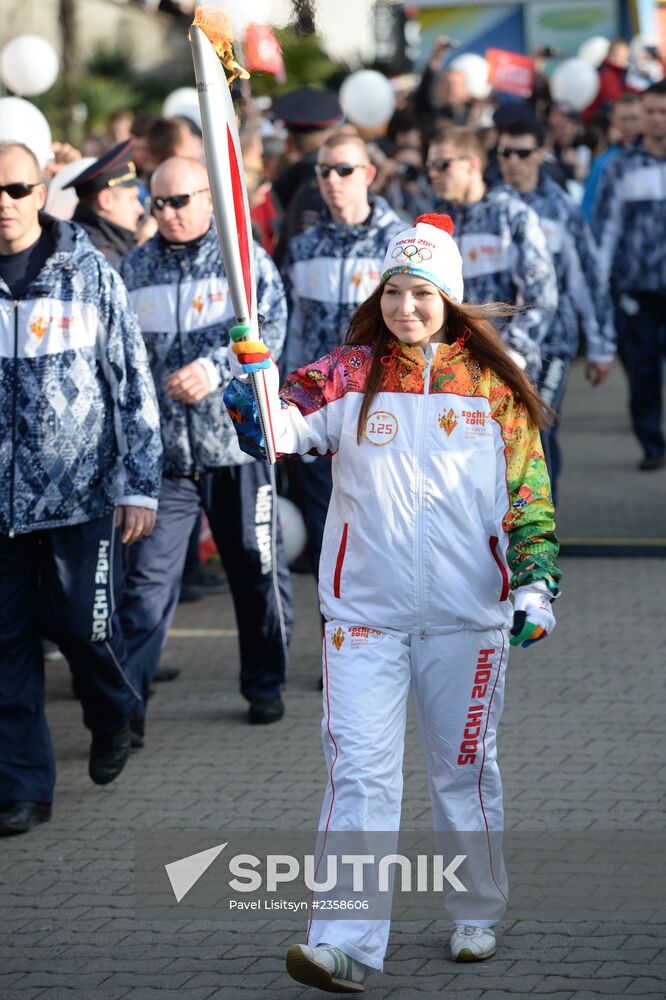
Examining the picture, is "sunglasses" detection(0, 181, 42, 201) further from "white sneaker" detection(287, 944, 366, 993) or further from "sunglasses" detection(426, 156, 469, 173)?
"sunglasses" detection(426, 156, 469, 173)

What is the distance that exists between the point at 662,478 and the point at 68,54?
20.1 m

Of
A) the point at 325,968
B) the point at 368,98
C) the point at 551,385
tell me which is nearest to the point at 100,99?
the point at 368,98

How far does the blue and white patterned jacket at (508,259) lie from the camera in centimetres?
810

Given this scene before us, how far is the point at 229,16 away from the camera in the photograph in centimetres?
395

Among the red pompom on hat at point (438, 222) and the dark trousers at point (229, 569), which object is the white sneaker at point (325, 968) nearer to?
the red pompom on hat at point (438, 222)

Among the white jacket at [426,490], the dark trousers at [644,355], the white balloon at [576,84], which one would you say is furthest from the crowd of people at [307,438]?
the white balloon at [576,84]

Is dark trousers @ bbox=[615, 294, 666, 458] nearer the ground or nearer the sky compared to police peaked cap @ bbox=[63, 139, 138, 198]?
nearer the ground

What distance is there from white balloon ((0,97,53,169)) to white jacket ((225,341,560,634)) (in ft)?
15.7

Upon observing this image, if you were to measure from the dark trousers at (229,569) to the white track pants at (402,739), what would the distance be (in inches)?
87.8

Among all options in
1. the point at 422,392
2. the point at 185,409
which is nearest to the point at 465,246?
the point at 185,409

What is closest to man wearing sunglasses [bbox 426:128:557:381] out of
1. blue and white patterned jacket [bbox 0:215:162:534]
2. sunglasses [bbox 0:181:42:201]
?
blue and white patterned jacket [bbox 0:215:162:534]

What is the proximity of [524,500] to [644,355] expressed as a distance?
7.82 m

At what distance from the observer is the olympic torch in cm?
388

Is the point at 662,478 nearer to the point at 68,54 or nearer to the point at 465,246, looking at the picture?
the point at 465,246
